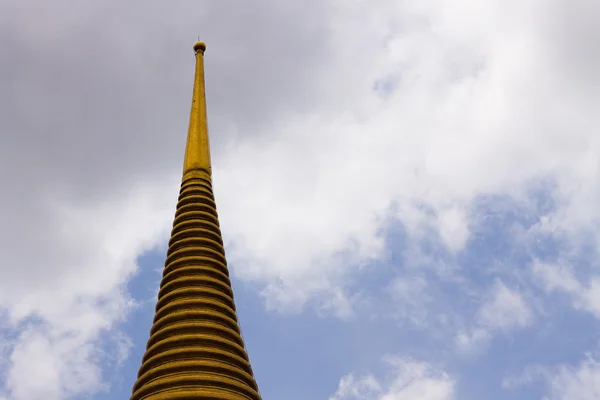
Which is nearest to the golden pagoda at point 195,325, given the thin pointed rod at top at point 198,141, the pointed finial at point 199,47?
the thin pointed rod at top at point 198,141

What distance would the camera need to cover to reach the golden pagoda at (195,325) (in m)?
19.1

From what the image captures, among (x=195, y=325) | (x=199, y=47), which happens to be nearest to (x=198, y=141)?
(x=199, y=47)

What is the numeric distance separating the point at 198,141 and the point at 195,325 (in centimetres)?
810

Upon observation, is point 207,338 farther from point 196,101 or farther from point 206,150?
point 196,101

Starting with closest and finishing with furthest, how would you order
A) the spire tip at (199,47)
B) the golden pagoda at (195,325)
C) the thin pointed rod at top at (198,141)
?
the golden pagoda at (195,325), the thin pointed rod at top at (198,141), the spire tip at (199,47)

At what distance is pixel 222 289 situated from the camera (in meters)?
22.0

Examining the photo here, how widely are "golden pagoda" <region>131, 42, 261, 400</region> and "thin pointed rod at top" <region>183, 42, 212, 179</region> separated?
906 millimetres

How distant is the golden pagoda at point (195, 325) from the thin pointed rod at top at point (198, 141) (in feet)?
2.97

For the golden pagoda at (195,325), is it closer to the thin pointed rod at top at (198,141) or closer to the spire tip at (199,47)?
the thin pointed rod at top at (198,141)

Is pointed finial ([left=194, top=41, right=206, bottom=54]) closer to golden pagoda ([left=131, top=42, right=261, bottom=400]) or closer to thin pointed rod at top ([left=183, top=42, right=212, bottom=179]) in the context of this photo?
thin pointed rod at top ([left=183, top=42, right=212, bottom=179])

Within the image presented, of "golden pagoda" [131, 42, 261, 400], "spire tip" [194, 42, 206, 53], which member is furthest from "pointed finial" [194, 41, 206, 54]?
"golden pagoda" [131, 42, 261, 400]

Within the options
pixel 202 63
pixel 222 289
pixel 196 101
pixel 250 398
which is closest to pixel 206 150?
pixel 196 101

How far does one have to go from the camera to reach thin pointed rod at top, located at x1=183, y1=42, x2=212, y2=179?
2591cm

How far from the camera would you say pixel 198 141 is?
26359 mm
